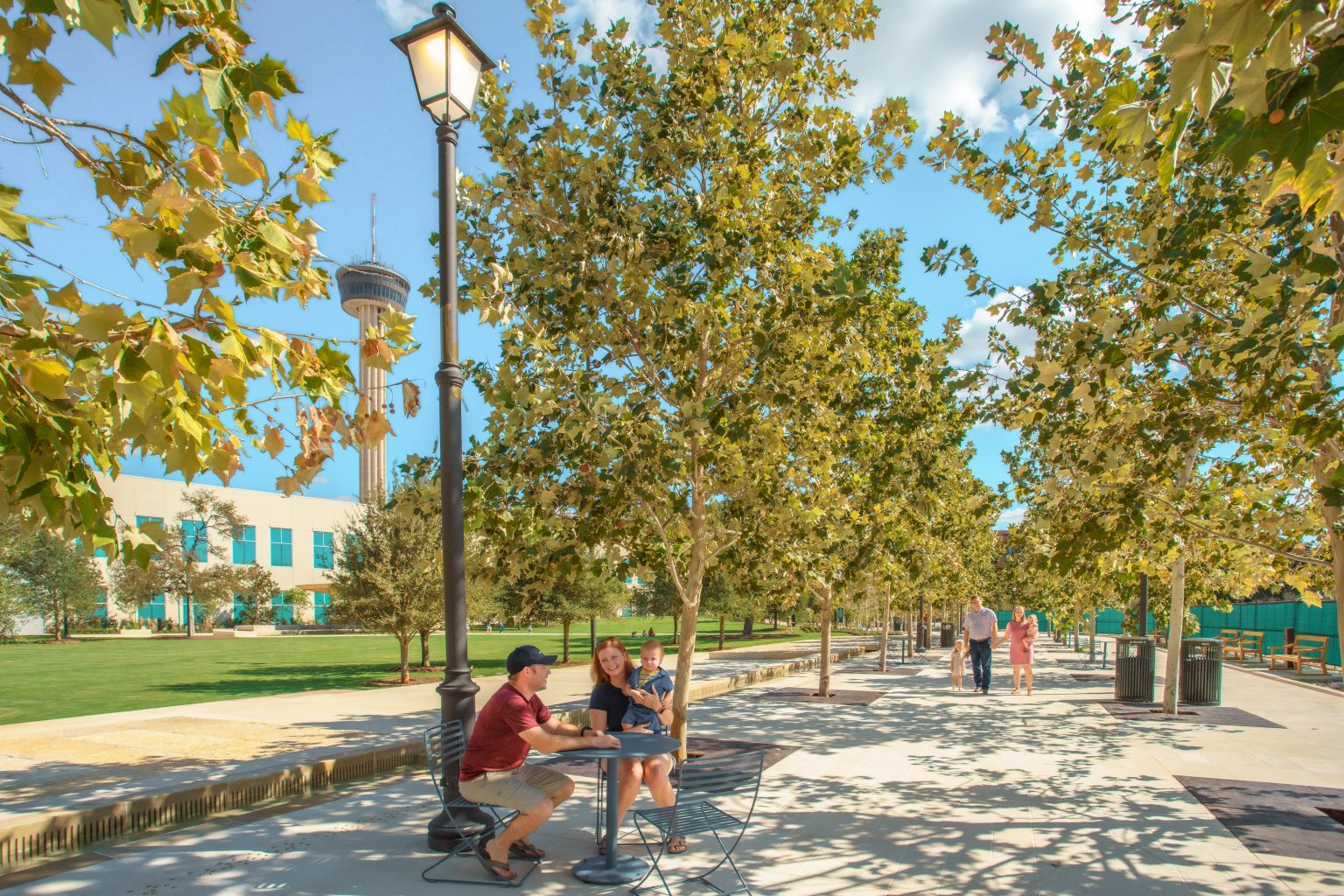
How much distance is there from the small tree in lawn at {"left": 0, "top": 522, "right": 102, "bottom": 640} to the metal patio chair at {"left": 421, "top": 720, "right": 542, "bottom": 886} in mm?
49956

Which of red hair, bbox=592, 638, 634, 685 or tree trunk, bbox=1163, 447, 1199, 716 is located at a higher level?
red hair, bbox=592, 638, 634, 685

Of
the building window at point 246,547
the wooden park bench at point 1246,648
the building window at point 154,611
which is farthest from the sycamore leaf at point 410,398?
the building window at point 246,547

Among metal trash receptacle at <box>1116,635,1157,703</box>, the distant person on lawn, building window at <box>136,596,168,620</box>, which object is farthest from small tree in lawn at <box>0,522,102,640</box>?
the distant person on lawn

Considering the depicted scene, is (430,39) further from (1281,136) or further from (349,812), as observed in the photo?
(349,812)

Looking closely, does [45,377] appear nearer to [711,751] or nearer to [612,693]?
[612,693]

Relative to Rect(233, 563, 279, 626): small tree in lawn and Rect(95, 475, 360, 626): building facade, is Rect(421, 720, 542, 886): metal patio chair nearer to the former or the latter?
Rect(95, 475, 360, 626): building facade

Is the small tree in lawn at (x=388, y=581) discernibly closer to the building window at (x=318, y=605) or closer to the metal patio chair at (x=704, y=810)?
the metal patio chair at (x=704, y=810)

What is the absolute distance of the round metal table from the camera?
5.17 m

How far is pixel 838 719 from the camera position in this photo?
12.6 m

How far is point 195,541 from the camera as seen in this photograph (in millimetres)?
56375

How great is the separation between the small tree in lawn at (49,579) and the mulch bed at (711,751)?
47.9 metres

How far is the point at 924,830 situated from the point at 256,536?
7717 centimetres

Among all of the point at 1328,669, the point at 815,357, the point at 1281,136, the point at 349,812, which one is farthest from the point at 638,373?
the point at 1328,669

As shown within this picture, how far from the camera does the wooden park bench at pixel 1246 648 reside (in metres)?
25.8
